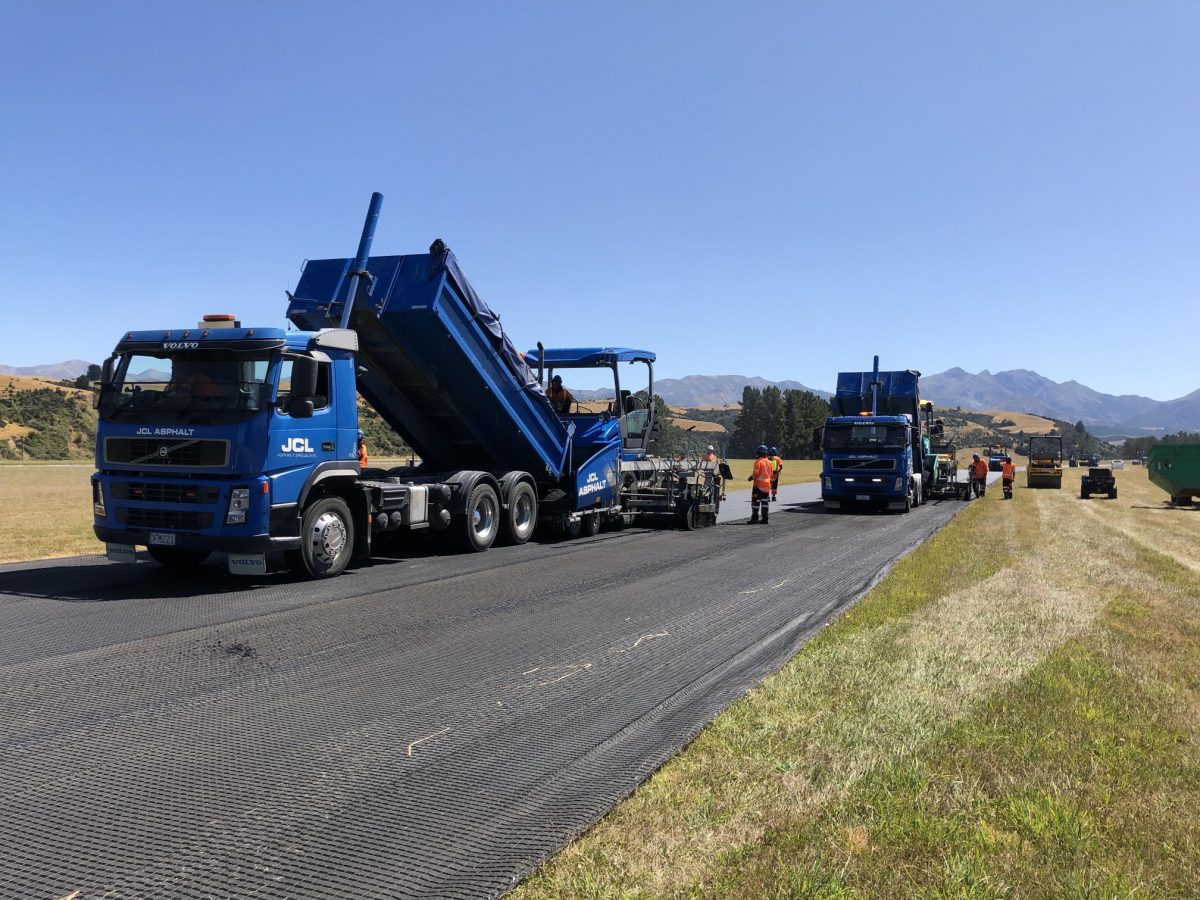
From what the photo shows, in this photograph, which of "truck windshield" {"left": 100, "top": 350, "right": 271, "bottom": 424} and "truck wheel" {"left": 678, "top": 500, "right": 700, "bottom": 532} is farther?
"truck wheel" {"left": 678, "top": 500, "right": 700, "bottom": 532}

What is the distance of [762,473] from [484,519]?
7.27 meters

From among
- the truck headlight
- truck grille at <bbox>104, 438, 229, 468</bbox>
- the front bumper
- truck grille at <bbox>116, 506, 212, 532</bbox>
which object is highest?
truck grille at <bbox>104, 438, 229, 468</bbox>

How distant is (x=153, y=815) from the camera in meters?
3.70

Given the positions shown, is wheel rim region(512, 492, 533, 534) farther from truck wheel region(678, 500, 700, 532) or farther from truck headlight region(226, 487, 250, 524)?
truck headlight region(226, 487, 250, 524)

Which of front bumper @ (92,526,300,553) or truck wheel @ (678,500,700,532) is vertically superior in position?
front bumper @ (92,526,300,553)

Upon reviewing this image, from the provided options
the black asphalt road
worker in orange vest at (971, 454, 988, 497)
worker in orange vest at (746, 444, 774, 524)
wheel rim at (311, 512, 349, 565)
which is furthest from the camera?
worker in orange vest at (971, 454, 988, 497)

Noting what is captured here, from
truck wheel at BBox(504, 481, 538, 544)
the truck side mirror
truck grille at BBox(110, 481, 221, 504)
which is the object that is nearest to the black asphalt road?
truck grille at BBox(110, 481, 221, 504)

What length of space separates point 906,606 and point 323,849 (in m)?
6.62

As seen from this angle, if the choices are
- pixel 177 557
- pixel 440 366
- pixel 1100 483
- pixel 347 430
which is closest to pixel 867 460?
pixel 440 366

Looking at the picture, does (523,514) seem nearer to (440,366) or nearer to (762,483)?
(440,366)

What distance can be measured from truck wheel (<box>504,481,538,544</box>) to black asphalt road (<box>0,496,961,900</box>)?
121 inches

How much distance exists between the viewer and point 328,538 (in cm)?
997

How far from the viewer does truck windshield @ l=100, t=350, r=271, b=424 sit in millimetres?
9039

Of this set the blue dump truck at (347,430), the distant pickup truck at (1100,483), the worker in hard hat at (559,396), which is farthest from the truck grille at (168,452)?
the distant pickup truck at (1100,483)
